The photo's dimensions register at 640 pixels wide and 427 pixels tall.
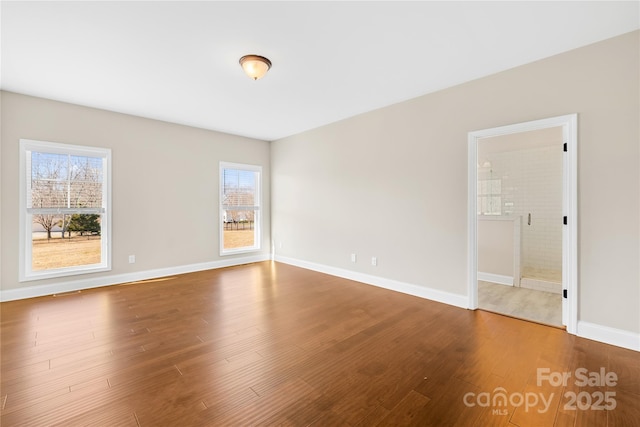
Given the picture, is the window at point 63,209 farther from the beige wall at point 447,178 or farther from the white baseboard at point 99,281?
the beige wall at point 447,178

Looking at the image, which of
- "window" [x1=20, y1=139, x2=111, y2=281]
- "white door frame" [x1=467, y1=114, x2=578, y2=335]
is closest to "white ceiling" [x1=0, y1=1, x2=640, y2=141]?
"white door frame" [x1=467, y1=114, x2=578, y2=335]

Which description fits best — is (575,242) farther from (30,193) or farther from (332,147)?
(30,193)

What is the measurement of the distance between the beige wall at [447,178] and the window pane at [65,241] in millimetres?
3210

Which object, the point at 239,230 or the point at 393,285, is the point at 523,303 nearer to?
the point at 393,285

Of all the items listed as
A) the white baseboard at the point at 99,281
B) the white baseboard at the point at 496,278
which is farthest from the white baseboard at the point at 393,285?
the white baseboard at the point at 99,281

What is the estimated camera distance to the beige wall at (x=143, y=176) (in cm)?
366

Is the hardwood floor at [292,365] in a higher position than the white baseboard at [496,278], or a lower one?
lower

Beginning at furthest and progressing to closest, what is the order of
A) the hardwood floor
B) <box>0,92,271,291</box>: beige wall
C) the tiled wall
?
the tiled wall → <box>0,92,271,291</box>: beige wall → the hardwood floor

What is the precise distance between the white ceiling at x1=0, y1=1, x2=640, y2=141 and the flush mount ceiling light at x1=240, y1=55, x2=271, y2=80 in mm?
55

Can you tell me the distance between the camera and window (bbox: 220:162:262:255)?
5777 millimetres

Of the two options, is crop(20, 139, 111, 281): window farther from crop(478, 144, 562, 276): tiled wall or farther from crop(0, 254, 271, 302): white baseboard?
crop(478, 144, 562, 276): tiled wall

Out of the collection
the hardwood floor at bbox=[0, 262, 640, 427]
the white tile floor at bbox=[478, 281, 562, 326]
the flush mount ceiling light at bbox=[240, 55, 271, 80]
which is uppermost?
the flush mount ceiling light at bbox=[240, 55, 271, 80]

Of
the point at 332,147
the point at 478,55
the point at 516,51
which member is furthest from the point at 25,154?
the point at 516,51

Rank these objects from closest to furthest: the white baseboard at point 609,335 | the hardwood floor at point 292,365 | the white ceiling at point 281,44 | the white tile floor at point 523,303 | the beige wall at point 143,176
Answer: the hardwood floor at point 292,365
the white ceiling at point 281,44
the white baseboard at point 609,335
the white tile floor at point 523,303
the beige wall at point 143,176
